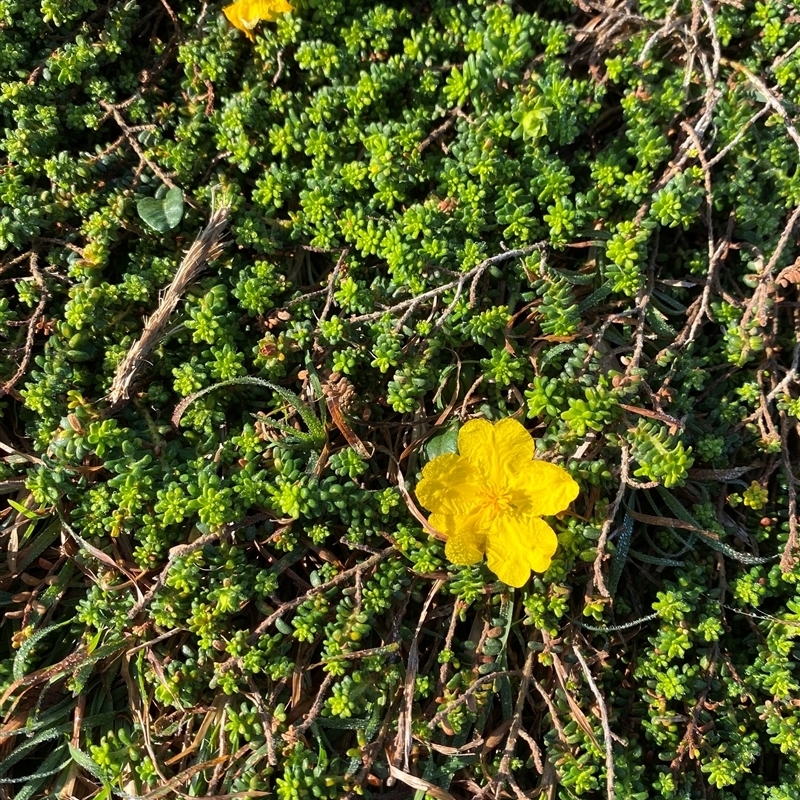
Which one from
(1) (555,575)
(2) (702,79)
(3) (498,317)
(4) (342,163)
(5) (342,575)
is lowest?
(1) (555,575)

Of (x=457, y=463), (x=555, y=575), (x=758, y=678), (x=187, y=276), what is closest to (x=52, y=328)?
(x=187, y=276)

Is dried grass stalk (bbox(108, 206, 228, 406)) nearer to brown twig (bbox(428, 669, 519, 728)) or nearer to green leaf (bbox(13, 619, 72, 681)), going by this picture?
→ green leaf (bbox(13, 619, 72, 681))

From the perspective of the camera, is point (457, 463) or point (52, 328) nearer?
point (457, 463)

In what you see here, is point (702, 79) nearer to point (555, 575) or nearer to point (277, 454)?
point (555, 575)

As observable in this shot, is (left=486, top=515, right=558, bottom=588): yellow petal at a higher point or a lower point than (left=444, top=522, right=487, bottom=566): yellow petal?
lower

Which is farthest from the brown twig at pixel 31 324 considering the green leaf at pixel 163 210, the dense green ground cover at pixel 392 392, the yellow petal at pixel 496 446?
the yellow petal at pixel 496 446

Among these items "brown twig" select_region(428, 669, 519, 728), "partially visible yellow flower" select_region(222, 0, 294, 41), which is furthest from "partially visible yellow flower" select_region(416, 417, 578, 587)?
"partially visible yellow flower" select_region(222, 0, 294, 41)
